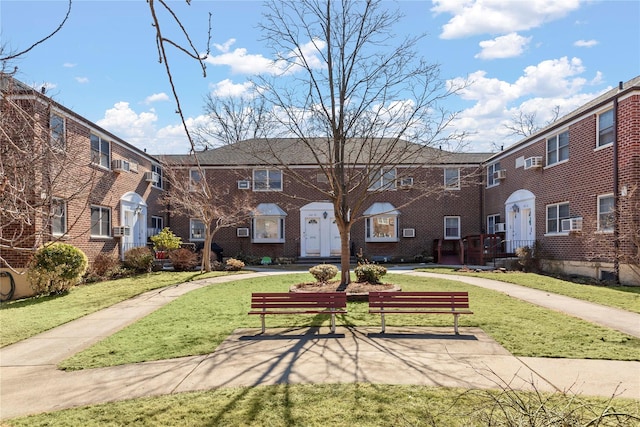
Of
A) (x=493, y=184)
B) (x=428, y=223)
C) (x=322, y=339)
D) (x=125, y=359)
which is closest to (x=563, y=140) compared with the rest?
(x=493, y=184)

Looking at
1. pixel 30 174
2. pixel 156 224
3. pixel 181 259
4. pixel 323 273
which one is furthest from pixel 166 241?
A: pixel 30 174

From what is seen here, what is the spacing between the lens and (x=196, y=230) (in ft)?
90.5

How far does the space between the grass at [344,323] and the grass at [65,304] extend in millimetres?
2128

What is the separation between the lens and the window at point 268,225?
26875mm

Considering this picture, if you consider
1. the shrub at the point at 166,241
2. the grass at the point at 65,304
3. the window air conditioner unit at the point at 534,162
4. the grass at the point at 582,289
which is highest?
the window air conditioner unit at the point at 534,162

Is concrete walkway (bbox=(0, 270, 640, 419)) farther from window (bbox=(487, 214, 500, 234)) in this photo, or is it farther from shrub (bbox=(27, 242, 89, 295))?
window (bbox=(487, 214, 500, 234))

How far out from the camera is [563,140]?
18.8 m

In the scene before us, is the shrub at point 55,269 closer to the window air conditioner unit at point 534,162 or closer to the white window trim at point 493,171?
the window air conditioner unit at point 534,162

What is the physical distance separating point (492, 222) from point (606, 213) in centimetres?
1038

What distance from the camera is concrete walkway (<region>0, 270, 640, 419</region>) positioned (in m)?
5.68

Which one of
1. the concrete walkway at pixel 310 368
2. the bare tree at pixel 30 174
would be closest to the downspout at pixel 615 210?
the concrete walkway at pixel 310 368

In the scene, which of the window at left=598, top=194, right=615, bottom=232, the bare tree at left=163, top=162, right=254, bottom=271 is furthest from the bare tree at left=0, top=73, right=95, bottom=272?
the window at left=598, top=194, right=615, bottom=232

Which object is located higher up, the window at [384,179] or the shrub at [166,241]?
the window at [384,179]

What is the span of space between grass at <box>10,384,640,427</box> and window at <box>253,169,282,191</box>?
22301mm
